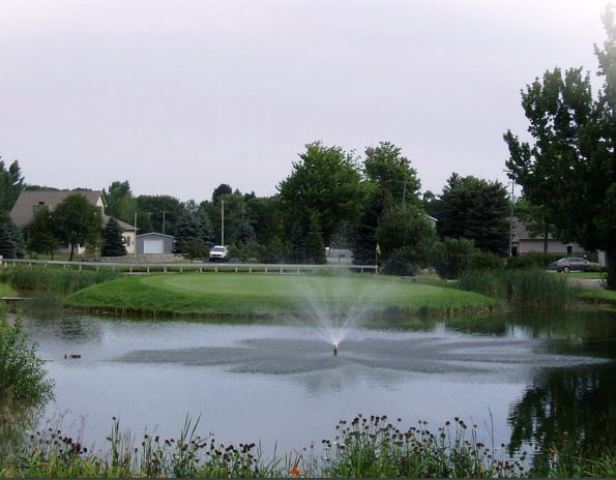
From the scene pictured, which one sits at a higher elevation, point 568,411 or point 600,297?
point 600,297

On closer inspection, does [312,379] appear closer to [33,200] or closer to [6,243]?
[6,243]

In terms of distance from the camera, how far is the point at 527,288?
41.6 meters

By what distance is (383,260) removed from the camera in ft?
194

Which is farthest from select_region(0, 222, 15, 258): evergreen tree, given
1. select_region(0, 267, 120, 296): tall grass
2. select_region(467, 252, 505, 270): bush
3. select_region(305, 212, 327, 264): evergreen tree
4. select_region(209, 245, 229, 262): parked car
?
select_region(467, 252, 505, 270): bush

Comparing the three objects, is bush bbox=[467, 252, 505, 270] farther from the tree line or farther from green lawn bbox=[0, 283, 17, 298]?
green lawn bbox=[0, 283, 17, 298]

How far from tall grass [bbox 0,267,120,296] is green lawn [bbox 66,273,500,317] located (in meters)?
3.67

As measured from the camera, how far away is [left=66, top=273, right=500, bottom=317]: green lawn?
34031 mm

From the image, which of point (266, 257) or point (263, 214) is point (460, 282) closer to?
point (266, 257)

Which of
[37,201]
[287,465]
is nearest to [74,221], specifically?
[37,201]

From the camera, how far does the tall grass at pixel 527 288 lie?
41.0m

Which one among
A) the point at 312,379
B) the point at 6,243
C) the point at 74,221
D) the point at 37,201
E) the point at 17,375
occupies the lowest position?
the point at 312,379

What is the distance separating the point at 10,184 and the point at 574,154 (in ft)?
338

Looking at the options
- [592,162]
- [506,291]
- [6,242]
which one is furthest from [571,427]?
[6,242]

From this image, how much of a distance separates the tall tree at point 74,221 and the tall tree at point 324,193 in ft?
61.9
